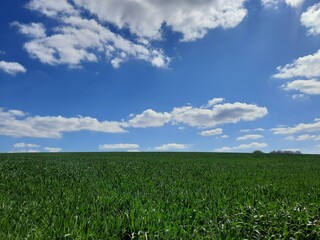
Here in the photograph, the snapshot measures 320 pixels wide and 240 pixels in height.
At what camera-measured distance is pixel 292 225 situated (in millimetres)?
7340

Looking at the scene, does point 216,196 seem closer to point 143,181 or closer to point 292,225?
point 292,225

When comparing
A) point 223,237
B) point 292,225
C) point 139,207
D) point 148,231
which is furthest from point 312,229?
point 139,207

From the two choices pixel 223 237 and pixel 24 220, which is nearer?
pixel 223 237

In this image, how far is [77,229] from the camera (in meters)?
6.83

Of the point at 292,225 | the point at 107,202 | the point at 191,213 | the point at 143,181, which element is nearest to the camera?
the point at 292,225

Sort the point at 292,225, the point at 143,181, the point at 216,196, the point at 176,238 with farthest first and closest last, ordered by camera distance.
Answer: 1. the point at 143,181
2. the point at 216,196
3. the point at 292,225
4. the point at 176,238

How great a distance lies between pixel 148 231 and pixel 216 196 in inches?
171

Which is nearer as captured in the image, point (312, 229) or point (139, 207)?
point (312, 229)

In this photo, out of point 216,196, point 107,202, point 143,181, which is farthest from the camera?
point 143,181

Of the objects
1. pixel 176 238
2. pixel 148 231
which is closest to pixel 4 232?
pixel 148 231

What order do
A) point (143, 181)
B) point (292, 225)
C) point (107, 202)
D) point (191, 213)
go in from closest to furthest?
point (292, 225) → point (191, 213) → point (107, 202) → point (143, 181)

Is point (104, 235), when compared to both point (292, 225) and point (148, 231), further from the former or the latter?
point (292, 225)

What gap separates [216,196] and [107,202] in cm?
345

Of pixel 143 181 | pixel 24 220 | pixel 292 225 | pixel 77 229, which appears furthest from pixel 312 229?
pixel 143 181
